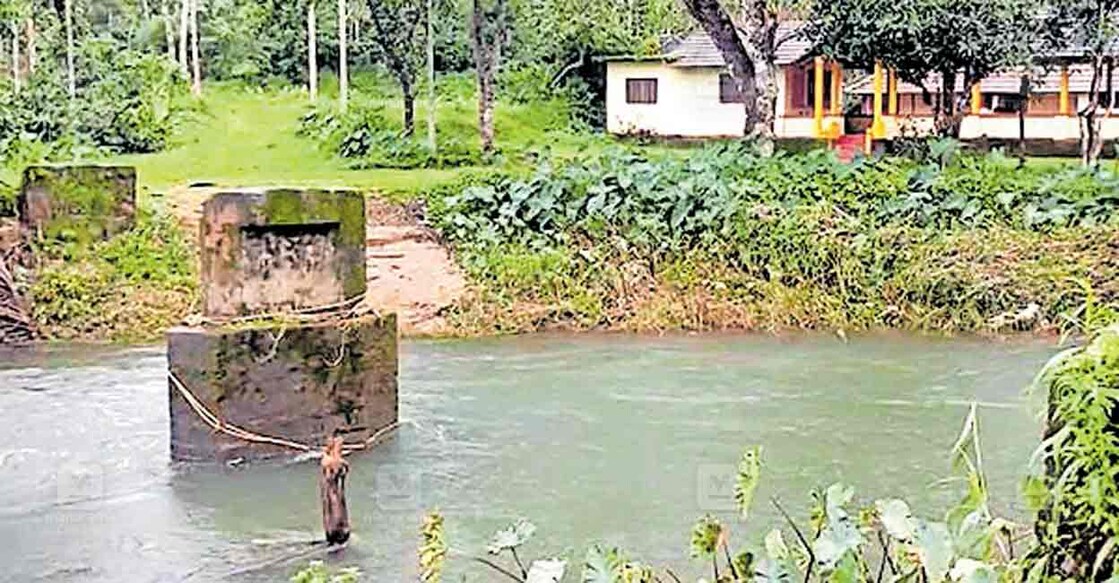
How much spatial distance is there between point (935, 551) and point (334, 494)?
3.79 meters

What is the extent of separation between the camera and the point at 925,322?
44.0 ft

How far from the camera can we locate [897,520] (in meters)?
2.67

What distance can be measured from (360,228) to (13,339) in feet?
19.6

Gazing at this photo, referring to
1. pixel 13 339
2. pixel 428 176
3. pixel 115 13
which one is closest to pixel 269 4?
pixel 115 13

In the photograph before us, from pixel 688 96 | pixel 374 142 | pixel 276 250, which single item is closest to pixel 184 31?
pixel 374 142

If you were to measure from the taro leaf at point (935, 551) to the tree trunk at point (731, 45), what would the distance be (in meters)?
16.5

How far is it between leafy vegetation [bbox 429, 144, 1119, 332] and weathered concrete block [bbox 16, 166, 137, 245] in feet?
10.3

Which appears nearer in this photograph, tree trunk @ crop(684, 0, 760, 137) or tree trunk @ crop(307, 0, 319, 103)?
tree trunk @ crop(684, 0, 760, 137)

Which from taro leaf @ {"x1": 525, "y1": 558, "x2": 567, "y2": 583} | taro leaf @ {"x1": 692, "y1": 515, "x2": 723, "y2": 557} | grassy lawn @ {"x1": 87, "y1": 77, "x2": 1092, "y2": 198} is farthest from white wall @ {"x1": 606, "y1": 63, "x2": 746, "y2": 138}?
taro leaf @ {"x1": 525, "y1": 558, "x2": 567, "y2": 583}

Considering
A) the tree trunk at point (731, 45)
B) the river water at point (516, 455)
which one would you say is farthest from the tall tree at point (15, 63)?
the river water at point (516, 455)

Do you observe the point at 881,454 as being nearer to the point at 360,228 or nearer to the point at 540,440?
the point at 540,440

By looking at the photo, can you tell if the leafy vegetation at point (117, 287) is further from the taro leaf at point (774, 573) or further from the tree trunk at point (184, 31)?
the tree trunk at point (184, 31)

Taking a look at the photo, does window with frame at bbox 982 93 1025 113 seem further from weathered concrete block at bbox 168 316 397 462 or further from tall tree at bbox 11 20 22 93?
weathered concrete block at bbox 168 316 397 462

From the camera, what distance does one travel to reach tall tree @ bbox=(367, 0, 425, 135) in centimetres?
2339
